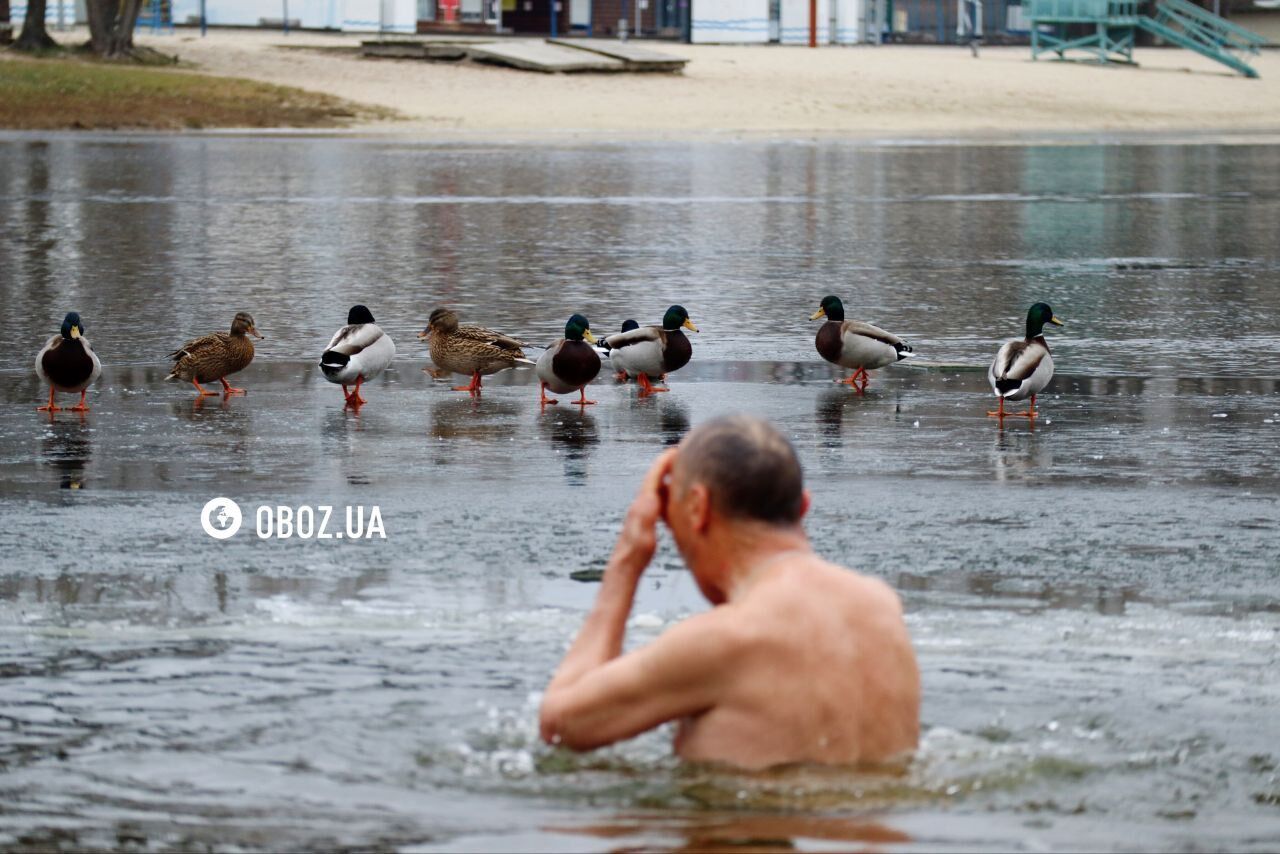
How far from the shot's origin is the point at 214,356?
1080 cm

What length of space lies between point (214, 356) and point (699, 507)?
7.02 metres

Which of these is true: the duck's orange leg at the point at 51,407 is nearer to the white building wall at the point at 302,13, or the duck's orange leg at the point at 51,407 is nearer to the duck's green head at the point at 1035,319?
the duck's green head at the point at 1035,319

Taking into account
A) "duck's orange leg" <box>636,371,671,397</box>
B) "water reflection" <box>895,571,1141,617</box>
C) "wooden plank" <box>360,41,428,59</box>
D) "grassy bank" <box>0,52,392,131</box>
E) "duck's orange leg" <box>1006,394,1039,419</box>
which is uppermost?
"wooden plank" <box>360,41,428,59</box>

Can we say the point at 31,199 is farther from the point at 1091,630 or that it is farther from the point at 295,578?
the point at 1091,630

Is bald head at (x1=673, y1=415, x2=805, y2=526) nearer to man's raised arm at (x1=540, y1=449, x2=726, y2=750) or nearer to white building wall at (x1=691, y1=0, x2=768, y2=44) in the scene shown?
man's raised arm at (x1=540, y1=449, x2=726, y2=750)

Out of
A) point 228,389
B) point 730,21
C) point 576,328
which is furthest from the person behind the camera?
point 730,21

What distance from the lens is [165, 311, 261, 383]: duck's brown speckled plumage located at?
425 inches

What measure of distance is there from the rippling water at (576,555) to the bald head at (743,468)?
2.31 feet

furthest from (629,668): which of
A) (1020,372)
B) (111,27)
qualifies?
(111,27)

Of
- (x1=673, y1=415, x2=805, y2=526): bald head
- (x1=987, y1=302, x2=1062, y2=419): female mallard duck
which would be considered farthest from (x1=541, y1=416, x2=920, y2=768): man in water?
(x1=987, y1=302, x2=1062, y2=419): female mallard duck

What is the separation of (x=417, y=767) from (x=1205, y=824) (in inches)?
74.1

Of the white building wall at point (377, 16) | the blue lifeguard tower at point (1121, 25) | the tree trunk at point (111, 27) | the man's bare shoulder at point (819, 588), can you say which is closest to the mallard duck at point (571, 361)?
the man's bare shoulder at point (819, 588)

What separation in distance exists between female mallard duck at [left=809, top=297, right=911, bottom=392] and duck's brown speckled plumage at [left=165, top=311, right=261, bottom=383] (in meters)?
3.12

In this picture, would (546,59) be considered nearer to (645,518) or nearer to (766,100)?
(766,100)
